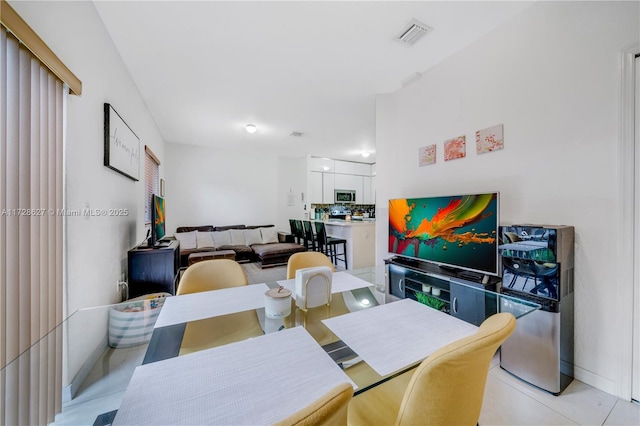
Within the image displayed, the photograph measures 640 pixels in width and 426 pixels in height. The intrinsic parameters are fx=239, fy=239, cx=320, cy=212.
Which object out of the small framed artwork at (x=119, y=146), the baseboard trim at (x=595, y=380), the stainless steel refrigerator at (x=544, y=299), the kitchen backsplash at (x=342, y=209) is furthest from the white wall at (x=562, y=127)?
the kitchen backsplash at (x=342, y=209)

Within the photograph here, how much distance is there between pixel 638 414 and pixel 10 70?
3757 millimetres

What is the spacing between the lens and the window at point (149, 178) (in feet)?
11.7

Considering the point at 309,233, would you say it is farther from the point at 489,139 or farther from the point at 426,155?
the point at 489,139

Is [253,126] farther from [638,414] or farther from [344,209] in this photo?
[638,414]

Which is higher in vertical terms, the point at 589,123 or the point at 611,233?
the point at 589,123

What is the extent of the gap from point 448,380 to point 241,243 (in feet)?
17.8

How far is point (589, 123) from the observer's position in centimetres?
160

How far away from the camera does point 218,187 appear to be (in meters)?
5.89

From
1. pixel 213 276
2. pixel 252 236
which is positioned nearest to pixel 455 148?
pixel 213 276

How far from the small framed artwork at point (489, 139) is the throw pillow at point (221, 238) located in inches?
199

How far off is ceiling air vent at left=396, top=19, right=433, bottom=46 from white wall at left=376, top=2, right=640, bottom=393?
0.54m

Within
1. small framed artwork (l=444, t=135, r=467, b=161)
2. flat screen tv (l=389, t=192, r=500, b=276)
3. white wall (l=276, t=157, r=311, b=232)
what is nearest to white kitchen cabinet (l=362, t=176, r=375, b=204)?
white wall (l=276, t=157, r=311, b=232)

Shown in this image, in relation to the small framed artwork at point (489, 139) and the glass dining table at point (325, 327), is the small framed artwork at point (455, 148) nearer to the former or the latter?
the small framed artwork at point (489, 139)

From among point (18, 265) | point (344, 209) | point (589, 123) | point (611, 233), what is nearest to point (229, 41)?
point (18, 265)
